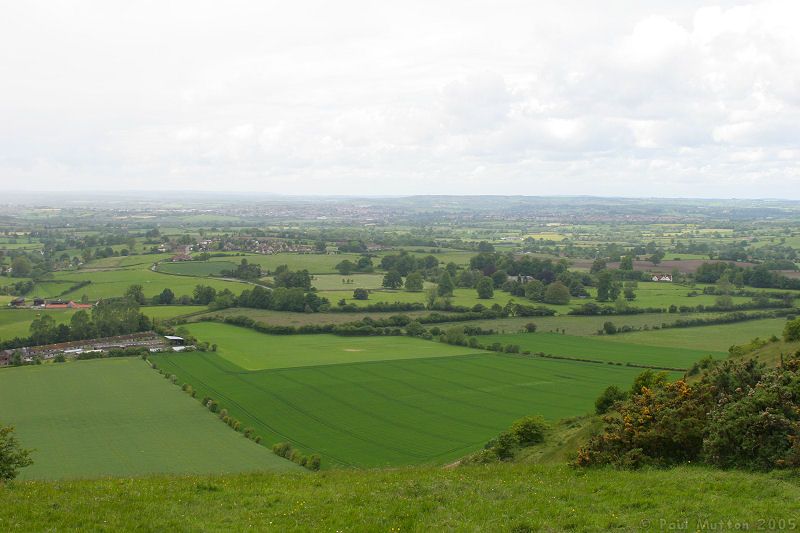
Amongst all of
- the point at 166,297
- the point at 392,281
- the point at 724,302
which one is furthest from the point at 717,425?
the point at 392,281

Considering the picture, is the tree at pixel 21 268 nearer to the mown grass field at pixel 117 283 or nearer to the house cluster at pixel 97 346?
the mown grass field at pixel 117 283

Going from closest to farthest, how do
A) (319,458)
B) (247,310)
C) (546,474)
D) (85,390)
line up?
(546,474) → (319,458) → (85,390) → (247,310)

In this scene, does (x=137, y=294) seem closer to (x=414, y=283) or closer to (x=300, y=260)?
(x=414, y=283)

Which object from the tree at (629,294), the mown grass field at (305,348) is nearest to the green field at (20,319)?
the mown grass field at (305,348)

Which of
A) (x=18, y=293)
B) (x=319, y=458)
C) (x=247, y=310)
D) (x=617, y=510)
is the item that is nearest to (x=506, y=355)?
(x=319, y=458)

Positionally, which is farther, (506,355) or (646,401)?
(506,355)

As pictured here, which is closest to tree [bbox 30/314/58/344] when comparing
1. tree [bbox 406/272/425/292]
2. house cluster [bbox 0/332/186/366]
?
house cluster [bbox 0/332/186/366]

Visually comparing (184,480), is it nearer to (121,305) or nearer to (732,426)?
(732,426)
